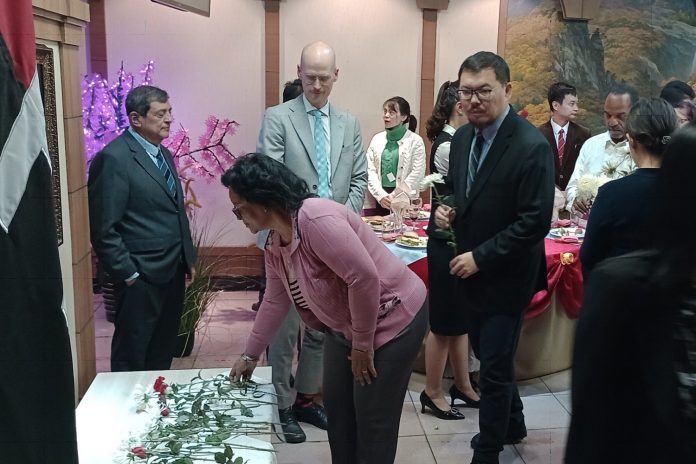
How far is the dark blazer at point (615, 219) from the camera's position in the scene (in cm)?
115

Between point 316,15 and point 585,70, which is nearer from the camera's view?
point 585,70

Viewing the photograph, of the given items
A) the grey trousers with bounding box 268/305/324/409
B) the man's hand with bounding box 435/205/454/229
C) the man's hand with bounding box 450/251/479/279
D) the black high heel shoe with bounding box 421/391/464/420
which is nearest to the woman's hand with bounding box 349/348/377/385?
the man's hand with bounding box 450/251/479/279

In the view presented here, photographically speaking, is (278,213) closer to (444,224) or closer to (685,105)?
(444,224)

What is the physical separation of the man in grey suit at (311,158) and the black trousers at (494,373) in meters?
0.55

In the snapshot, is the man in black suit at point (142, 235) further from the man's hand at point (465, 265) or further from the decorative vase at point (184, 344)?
the man's hand at point (465, 265)

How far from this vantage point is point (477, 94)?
1.59 metres

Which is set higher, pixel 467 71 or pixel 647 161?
pixel 467 71

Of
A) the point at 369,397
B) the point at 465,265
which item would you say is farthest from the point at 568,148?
the point at 369,397

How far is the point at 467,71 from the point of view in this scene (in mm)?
1565

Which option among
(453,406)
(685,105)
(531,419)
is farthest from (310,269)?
(453,406)

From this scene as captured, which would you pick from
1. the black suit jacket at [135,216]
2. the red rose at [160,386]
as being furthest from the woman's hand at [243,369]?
the black suit jacket at [135,216]

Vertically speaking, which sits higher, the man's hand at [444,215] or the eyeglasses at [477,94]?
the eyeglasses at [477,94]

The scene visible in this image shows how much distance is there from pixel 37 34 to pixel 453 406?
1680 millimetres

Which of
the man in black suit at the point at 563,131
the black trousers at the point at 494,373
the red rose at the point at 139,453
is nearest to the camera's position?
the red rose at the point at 139,453
